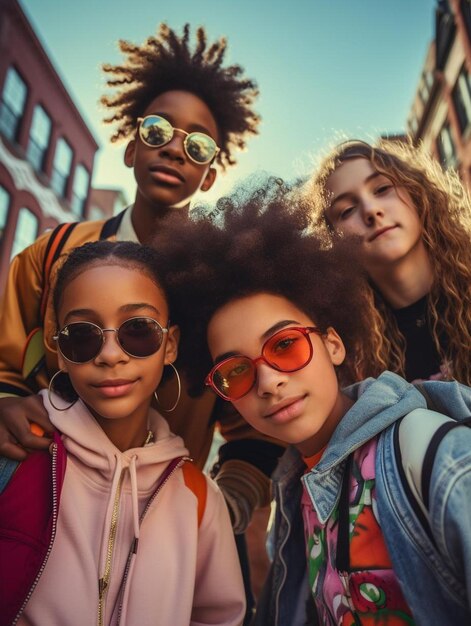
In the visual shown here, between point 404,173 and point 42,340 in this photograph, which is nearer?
point 42,340

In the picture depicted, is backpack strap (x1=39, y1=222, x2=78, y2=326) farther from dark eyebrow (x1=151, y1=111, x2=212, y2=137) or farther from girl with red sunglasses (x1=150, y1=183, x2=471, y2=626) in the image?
dark eyebrow (x1=151, y1=111, x2=212, y2=137)

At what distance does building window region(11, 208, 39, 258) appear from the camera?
42.4 feet

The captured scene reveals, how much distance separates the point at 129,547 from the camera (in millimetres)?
1591

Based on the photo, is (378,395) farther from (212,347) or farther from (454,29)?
(454,29)

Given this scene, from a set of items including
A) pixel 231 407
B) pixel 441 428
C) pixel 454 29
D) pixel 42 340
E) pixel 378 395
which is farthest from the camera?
pixel 454 29

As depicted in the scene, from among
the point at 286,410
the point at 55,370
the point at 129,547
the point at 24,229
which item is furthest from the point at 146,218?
the point at 24,229

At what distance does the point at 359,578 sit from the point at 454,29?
17.1m

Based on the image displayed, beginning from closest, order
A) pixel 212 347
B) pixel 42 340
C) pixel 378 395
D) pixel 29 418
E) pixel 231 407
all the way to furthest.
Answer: pixel 378 395 → pixel 29 418 → pixel 212 347 → pixel 42 340 → pixel 231 407

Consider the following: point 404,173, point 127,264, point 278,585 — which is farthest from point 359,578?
point 404,173

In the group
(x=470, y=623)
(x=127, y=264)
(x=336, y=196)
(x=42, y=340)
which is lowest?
(x=470, y=623)

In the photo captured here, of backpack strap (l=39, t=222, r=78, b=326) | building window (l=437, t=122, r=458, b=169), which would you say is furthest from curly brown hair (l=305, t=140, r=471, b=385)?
building window (l=437, t=122, r=458, b=169)

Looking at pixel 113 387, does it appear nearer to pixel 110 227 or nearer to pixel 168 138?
pixel 110 227

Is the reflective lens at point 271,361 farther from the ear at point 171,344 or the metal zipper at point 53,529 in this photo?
the metal zipper at point 53,529

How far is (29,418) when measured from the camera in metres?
1.74
